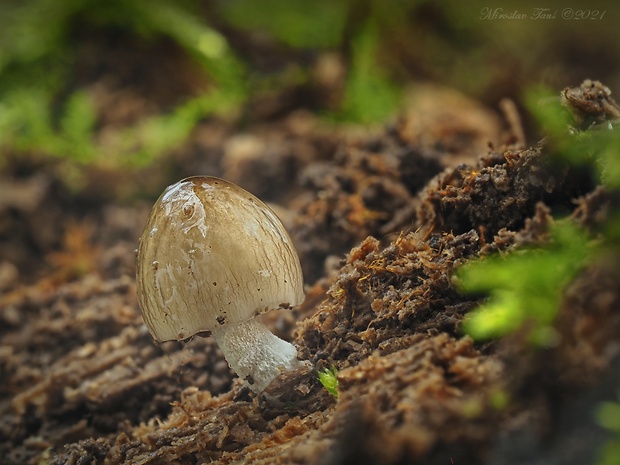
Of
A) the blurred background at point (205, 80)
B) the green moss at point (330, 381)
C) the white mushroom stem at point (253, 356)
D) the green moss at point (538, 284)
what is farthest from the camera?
the blurred background at point (205, 80)

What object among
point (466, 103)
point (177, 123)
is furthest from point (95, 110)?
point (466, 103)

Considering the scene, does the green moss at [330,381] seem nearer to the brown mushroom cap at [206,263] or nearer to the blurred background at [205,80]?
the brown mushroom cap at [206,263]

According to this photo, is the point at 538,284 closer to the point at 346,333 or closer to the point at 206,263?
the point at 346,333

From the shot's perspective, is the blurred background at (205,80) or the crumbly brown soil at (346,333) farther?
the blurred background at (205,80)

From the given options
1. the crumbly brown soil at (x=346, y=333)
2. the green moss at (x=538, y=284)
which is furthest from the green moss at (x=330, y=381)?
the green moss at (x=538, y=284)

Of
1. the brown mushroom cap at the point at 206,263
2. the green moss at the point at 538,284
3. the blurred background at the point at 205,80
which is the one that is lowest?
the green moss at the point at 538,284

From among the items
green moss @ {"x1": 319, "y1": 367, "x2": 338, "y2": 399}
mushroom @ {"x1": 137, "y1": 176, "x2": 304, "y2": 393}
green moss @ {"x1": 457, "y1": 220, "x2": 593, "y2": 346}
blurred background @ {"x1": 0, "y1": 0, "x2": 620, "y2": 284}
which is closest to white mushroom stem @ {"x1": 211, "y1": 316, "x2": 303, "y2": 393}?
mushroom @ {"x1": 137, "y1": 176, "x2": 304, "y2": 393}
